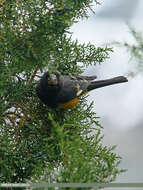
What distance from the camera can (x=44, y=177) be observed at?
2160 millimetres

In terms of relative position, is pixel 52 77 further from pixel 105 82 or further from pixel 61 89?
pixel 105 82

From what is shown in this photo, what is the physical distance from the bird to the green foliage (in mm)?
61

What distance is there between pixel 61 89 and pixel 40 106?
0.19 metres

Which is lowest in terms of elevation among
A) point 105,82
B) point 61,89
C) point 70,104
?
point 70,104

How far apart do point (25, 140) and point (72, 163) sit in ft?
2.45

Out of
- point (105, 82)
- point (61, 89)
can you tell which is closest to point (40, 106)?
point (61, 89)

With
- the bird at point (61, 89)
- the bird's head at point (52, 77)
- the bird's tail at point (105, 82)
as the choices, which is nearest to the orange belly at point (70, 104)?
the bird at point (61, 89)

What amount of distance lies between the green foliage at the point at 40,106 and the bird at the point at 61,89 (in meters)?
0.06

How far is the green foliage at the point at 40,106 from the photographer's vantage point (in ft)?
7.25

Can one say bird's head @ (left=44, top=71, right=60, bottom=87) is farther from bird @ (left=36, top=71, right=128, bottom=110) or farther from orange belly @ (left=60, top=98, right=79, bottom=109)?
orange belly @ (left=60, top=98, right=79, bottom=109)

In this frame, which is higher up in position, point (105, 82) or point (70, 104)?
point (105, 82)

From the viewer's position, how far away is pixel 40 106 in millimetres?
2660

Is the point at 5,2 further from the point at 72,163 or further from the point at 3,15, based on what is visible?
the point at 72,163

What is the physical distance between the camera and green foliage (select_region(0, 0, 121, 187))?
7.25ft
